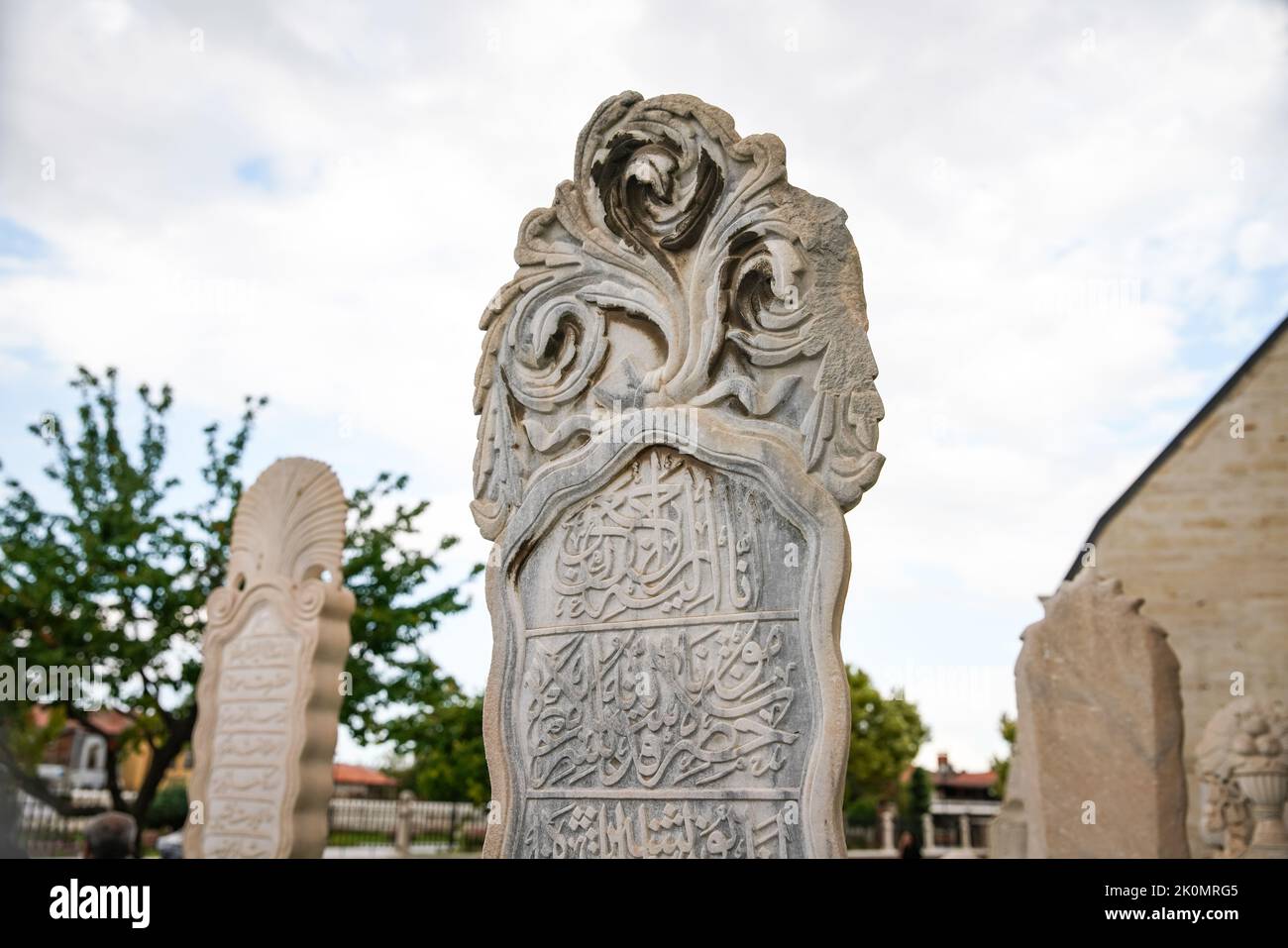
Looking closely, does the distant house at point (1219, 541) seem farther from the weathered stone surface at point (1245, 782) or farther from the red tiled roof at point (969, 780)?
the red tiled roof at point (969, 780)

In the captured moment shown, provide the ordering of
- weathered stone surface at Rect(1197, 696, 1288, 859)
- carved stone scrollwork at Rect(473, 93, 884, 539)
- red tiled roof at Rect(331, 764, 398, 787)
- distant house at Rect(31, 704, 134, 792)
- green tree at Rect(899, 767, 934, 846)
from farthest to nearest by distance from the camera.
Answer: red tiled roof at Rect(331, 764, 398, 787) → green tree at Rect(899, 767, 934, 846) → distant house at Rect(31, 704, 134, 792) → weathered stone surface at Rect(1197, 696, 1288, 859) → carved stone scrollwork at Rect(473, 93, 884, 539)

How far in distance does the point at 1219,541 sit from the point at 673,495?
11.6 metres

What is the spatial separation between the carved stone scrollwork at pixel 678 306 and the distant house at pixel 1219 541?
10.6 metres

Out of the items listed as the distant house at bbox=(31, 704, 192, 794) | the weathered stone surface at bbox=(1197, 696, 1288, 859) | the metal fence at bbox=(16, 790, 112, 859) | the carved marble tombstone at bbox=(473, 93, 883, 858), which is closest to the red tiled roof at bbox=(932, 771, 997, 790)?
the distant house at bbox=(31, 704, 192, 794)

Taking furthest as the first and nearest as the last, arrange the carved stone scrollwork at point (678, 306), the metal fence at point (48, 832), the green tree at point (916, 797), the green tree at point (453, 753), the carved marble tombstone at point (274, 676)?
the green tree at point (916, 797) < the green tree at point (453, 753) < the metal fence at point (48, 832) < the carved marble tombstone at point (274, 676) < the carved stone scrollwork at point (678, 306)

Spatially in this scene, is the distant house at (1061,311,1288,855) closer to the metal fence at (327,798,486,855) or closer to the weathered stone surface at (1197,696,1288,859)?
the weathered stone surface at (1197,696,1288,859)

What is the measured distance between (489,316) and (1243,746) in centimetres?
615

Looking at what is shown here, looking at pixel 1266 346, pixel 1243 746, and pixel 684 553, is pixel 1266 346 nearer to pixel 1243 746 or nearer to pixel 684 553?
pixel 1243 746

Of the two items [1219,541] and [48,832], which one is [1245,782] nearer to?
[1219,541]

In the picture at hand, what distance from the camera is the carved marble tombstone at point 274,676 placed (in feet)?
20.1

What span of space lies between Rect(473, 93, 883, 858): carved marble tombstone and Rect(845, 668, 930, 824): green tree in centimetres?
2698

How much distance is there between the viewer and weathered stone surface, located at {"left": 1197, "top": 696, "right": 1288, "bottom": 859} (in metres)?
7.02

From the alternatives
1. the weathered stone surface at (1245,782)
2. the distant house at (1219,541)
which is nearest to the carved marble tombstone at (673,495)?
the weathered stone surface at (1245,782)
